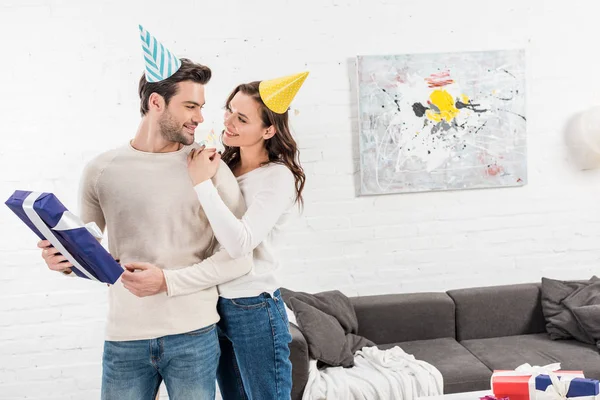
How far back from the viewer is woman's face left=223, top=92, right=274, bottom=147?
234cm

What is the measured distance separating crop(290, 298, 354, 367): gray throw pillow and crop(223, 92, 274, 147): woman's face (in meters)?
1.46

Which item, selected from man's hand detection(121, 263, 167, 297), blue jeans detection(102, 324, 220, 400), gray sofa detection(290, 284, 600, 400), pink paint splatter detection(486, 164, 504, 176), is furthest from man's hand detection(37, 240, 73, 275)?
pink paint splatter detection(486, 164, 504, 176)

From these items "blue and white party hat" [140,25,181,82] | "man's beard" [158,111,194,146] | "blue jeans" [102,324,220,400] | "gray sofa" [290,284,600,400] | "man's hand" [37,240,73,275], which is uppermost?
"blue and white party hat" [140,25,181,82]

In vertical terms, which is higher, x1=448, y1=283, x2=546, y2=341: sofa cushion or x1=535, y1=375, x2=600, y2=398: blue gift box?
x1=535, y1=375, x2=600, y2=398: blue gift box

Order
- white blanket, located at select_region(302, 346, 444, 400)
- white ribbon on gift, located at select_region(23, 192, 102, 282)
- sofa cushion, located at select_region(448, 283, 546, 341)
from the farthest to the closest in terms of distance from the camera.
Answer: sofa cushion, located at select_region(448, 283, 546, 341), white blanket, located at select_region(302, 346, 444, 400), white ribbon on gift, located at select_region(23, 192, 102, 282)

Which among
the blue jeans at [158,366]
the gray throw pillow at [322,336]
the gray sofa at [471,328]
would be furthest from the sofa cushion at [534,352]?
the blue jeans at [158,366]

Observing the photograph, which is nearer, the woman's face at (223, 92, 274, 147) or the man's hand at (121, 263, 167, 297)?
the man's hand at (121, 263, 167, 297)

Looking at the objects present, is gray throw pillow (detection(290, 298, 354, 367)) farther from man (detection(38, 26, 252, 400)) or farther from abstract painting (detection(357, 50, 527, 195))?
man (detection(38, 26, 252, 400))

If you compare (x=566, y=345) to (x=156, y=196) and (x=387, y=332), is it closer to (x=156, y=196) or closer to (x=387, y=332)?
(x=387, y=332)

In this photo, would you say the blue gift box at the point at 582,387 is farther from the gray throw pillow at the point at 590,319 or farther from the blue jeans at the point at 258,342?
the gray throw pillow at the point at 590,319

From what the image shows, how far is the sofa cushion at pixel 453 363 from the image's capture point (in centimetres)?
355

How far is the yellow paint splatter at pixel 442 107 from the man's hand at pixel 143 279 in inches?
104

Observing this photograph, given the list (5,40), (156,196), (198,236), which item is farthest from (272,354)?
(5,40)

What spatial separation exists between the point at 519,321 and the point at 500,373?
1630 millimetres
